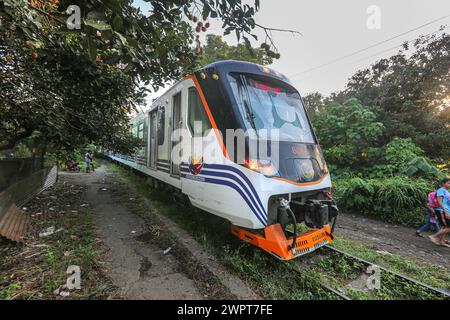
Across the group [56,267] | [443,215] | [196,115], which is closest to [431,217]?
[443,215]

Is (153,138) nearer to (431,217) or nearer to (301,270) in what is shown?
(301,270)

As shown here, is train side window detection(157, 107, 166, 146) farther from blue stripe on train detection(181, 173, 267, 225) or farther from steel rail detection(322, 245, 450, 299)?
steel rail detection(322, 245, 450, 299)

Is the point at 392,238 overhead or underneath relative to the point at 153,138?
underneath

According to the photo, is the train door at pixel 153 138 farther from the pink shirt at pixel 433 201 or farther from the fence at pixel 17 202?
the pink shirt at pixel 433 201

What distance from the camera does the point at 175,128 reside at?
462 cm

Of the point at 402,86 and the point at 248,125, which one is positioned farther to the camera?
the point at 402,86

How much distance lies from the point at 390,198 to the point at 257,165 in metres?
5.34

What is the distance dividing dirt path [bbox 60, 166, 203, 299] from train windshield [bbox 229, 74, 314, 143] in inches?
83.5

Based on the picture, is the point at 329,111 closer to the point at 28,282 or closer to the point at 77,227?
the point at 77,227

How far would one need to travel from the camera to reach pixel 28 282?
258 centimetres

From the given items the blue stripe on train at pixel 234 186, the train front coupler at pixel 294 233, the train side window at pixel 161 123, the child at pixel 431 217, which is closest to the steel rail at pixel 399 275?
the train front coupler at pixel 294 233

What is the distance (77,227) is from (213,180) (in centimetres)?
295

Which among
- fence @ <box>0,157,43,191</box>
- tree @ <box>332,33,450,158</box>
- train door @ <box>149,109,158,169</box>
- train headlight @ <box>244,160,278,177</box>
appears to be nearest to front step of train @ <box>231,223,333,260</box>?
train headlight @ <box>244,160,278,177</box>
